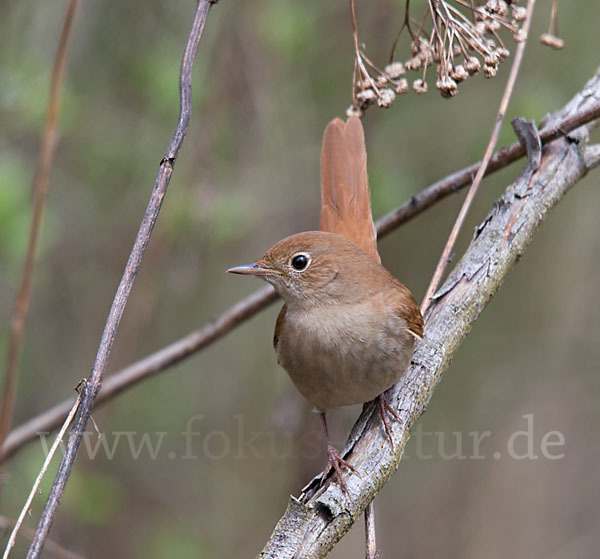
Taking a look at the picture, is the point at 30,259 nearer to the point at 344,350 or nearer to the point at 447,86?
the point at 344,350

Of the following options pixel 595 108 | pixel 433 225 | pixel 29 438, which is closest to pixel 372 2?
pixel 433 225

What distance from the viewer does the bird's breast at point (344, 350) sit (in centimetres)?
288

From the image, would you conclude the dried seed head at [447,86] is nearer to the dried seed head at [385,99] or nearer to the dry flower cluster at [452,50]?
the dry flower cluster at [452,50]

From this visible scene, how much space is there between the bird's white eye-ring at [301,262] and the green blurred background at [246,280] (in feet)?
3.67

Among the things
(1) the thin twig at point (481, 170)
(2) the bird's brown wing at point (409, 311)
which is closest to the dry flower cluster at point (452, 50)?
(1) the thin twig at point (481, 170)

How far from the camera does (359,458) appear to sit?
2.44 metres

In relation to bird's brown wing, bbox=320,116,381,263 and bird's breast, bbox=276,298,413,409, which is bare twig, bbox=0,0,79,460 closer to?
bird's breast, bbox=276,298,413,409

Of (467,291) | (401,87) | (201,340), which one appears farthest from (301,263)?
(401,87)

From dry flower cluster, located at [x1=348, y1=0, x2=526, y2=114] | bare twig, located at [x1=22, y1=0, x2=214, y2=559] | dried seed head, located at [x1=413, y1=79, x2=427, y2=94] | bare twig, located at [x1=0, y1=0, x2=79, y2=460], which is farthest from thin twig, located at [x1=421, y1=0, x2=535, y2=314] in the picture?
bare twig, located at [x1=0, y1=0, x2=79, y2=460]

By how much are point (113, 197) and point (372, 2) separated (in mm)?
2345

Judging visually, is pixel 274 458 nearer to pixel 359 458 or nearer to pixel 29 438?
pixel 29 438

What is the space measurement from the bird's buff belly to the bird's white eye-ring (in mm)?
268

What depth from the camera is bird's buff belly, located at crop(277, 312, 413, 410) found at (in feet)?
9.41

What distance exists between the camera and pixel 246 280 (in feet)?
20.5
